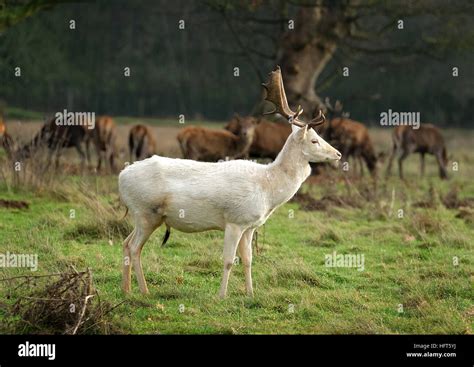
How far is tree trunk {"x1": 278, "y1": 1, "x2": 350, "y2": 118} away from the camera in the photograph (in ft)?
68.4

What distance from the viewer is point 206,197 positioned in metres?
8.59

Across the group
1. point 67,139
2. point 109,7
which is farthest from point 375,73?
point 67,139

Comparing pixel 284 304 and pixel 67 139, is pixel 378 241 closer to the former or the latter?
pixel 284 304

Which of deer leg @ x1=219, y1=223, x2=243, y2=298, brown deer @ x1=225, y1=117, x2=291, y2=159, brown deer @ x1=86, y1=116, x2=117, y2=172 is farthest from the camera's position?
brown deer @ x1=86, y1=116, x2=117, y2=172

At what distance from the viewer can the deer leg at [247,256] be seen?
8758mm

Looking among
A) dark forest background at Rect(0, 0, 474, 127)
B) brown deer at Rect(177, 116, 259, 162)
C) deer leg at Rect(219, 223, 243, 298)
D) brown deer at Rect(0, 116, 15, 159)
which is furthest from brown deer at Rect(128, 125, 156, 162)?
dark forest background at Rect(0, 0, 474, 127)

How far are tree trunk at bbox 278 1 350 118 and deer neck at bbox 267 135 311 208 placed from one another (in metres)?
11.6

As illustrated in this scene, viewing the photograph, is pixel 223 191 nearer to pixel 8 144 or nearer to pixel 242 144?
pixel 8 144

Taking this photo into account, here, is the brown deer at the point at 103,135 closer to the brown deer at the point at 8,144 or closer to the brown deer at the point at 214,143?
the brown deer at the point at 214,143

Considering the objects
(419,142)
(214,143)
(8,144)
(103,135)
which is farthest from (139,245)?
(419,142)

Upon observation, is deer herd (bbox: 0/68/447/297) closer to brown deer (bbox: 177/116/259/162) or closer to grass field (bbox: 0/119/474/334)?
grass field (bbox: 0/119/474/334)

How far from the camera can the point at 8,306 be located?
26.1 feet
